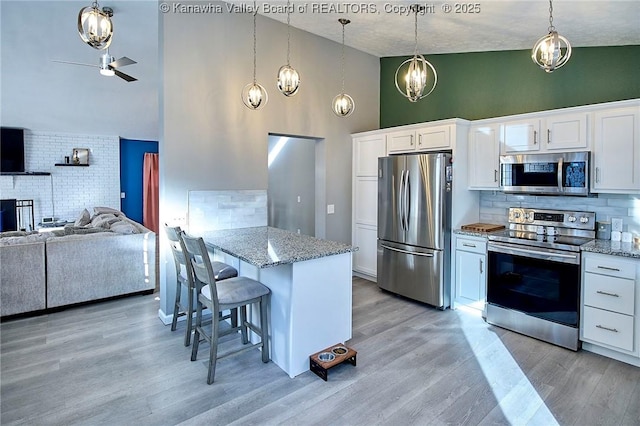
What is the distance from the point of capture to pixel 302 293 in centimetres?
267

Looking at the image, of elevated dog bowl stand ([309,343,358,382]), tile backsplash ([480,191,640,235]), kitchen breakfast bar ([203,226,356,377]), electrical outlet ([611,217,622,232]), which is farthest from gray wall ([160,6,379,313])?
electrical outlet ([611,217,622,232])

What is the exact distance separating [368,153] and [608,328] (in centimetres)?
322

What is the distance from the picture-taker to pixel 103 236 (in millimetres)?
4203

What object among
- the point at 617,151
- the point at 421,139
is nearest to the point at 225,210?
the point at 421,139

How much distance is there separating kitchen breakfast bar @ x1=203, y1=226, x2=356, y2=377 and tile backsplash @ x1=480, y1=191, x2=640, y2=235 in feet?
7.30

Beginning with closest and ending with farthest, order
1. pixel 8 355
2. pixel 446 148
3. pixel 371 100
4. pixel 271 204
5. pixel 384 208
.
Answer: pixel 8 355 < pixel 446 148 < pixel 384 208 < pixel 371 100 < pixel 271 204

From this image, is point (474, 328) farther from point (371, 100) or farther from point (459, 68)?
point (371, 100)

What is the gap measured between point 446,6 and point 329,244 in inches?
96.6

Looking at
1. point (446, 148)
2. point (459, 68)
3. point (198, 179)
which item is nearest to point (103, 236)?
point (198, 179)

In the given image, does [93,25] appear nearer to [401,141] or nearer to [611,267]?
[401,141]

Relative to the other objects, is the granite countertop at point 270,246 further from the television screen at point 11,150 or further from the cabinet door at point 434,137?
the television screen at point 11,150

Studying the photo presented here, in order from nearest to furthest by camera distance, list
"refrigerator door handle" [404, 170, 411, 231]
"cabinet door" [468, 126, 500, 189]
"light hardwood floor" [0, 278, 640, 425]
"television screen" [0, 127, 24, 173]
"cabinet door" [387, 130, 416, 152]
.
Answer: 1. "light hardwood floor" [0, 278, 640, 425]
2. "cabinet door" [468, 126, 500, 189]
3. "refrigerator door handle" [404, 170, 411, 231]
4. "cabinet door" [387, 130, 416, 152]
5. "television screen" [0, 127, 24, 173]

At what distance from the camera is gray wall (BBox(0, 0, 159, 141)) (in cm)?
Answer: 449

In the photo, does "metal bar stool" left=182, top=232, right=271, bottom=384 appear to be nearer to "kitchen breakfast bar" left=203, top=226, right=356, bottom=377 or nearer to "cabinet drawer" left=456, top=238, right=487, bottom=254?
"kitchen breakfast bar" left=203, top=226, right=356, bottom=377
